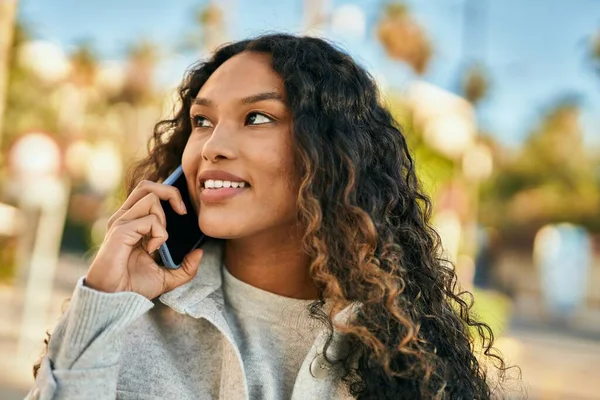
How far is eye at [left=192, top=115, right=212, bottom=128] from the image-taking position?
8.50 ft

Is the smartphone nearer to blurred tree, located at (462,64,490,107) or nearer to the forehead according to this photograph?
the forehead

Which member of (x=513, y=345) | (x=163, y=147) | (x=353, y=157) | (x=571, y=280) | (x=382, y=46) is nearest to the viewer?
(x=353, y=157)

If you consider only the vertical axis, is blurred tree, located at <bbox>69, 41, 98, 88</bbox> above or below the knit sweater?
above

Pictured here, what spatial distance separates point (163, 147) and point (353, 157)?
0.81 meters

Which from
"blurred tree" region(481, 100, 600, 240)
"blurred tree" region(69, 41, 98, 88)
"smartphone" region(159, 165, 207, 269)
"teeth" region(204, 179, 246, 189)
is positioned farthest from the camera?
"blurred tree" region(69, 41, 98, 88)

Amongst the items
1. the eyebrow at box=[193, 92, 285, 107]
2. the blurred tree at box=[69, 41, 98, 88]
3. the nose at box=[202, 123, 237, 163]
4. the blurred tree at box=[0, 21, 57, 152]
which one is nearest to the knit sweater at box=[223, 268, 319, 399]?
the nose at box=[202, 123, 237, 163]

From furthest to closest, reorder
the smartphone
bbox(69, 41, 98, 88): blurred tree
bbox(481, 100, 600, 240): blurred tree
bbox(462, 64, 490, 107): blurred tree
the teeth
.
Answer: bbox(69, 41, 98, 88): blurred tree
bbox(481, 100, 600, 240): blurred tree
bbox(462, 64, 490, 107): blurred tree
the smartphone
the teeth

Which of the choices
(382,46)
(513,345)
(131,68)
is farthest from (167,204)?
(131,68)

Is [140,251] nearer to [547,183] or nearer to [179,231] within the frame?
[179,231]

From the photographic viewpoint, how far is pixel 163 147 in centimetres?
298

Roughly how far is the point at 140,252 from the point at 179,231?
167 mm

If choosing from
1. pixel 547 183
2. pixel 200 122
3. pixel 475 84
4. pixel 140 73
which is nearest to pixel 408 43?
pixel 475 84

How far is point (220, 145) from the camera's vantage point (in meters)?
2.39

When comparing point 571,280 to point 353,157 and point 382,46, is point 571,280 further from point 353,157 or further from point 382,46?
point 353,157
